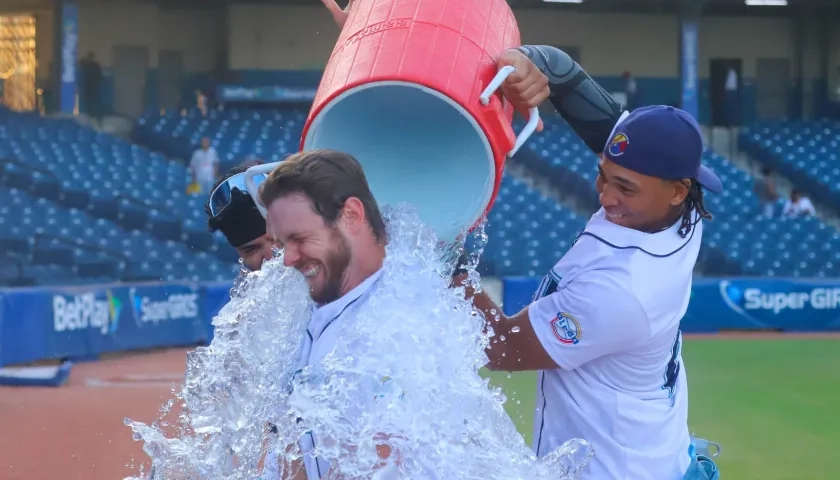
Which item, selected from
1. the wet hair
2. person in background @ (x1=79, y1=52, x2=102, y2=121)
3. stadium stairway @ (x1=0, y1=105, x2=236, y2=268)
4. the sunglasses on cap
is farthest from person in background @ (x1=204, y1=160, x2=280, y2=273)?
person in background @ (x1=79, y1=52, x2=102, y2=121)

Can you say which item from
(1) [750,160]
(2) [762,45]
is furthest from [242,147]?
(2) [762,45]

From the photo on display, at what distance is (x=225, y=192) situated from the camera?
9.06ft

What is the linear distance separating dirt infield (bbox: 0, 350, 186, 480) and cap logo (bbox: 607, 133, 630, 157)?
4.54 meters

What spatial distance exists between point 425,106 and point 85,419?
616 cm

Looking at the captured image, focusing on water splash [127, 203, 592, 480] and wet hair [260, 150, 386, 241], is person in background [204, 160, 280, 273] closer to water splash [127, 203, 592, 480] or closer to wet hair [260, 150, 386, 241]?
water splash [127, 203, 592, 480]

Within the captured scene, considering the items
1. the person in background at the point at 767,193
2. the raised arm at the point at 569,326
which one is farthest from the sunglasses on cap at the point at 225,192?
the person in background at the point at 767,193

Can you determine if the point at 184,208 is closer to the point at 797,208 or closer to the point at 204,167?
the point at 204,167

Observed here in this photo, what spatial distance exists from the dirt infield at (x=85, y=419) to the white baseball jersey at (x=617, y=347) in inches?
168

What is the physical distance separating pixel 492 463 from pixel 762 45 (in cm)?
2326

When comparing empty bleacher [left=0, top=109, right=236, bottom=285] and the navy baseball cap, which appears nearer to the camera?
the navy baseball cap

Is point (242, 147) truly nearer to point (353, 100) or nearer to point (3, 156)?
point (3, 156)

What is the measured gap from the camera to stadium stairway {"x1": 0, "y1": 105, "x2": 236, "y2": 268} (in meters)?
14.4

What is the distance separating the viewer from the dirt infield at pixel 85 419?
6.26m

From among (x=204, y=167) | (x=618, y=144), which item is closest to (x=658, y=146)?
(x=618, y=144)
